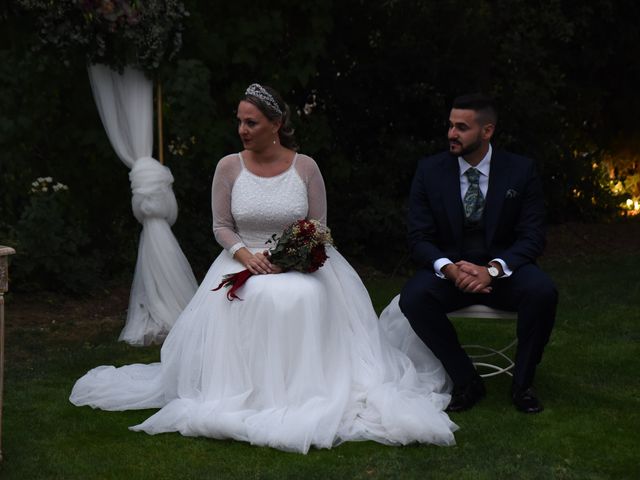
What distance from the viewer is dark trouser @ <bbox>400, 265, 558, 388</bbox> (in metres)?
5.36

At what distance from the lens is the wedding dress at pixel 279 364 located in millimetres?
4969

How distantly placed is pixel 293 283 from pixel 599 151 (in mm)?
8574

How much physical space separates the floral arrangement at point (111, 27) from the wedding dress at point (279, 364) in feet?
5.91

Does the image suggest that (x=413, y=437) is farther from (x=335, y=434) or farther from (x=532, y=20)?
(x=532, y=20)

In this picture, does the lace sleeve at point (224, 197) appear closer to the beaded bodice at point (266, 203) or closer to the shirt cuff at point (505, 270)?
the beaded bodice at point (266, 203)

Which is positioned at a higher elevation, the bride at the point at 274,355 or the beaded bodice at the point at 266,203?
the beaded bodice at the point at 266,203

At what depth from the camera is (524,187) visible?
5656 mm

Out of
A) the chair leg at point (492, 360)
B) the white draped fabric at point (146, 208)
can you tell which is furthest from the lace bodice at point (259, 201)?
the white draped fabric at point (146, 208)

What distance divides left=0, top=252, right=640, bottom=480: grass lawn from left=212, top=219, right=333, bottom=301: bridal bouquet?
0.84m

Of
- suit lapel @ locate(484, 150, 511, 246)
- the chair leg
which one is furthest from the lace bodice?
the chair leg

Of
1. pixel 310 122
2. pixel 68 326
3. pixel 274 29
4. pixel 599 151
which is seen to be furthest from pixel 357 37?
pixel 68 326

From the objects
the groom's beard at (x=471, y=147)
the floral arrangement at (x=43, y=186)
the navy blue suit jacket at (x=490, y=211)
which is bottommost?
the floral arrangement at (x=43, y=186)

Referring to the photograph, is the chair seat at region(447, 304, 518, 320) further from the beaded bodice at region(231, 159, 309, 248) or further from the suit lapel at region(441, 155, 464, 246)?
the beaded bodice at region(231, 159, 309, 248)

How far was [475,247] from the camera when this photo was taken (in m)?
5.67
